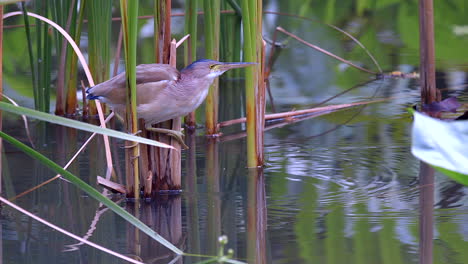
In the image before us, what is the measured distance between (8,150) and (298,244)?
1.96 m

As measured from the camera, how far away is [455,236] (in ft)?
7.55

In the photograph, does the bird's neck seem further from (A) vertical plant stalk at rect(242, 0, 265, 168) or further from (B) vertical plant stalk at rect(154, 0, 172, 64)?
(A) vertical plant stalk at rect(242, 0, 265, 168)

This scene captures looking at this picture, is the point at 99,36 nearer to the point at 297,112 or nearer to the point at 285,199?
the point at 297,112

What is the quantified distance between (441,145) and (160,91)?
5.98 ft

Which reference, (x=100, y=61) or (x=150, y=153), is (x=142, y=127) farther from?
(x=100, y=61)

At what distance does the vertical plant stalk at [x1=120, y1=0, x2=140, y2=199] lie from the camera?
240 centimetres

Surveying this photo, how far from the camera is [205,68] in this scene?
277 centimetres

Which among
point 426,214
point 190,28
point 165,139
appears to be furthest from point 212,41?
point 426,214

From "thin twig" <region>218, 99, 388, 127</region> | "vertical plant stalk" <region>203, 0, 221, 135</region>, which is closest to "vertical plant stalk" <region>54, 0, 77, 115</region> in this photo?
"vertical plant stalk" <region>203, 0, 221, 135</region>

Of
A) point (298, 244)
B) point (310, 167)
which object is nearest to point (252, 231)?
point (298, 244)

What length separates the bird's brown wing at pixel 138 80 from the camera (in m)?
2.63

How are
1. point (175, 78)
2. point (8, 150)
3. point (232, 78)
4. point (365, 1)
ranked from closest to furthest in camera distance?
1. point (175, 78)
2. point (8, 150)
3. point (232, 78)
4. point (365, 1)

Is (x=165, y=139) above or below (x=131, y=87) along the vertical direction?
below

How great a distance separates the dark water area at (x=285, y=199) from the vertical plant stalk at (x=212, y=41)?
128mm
